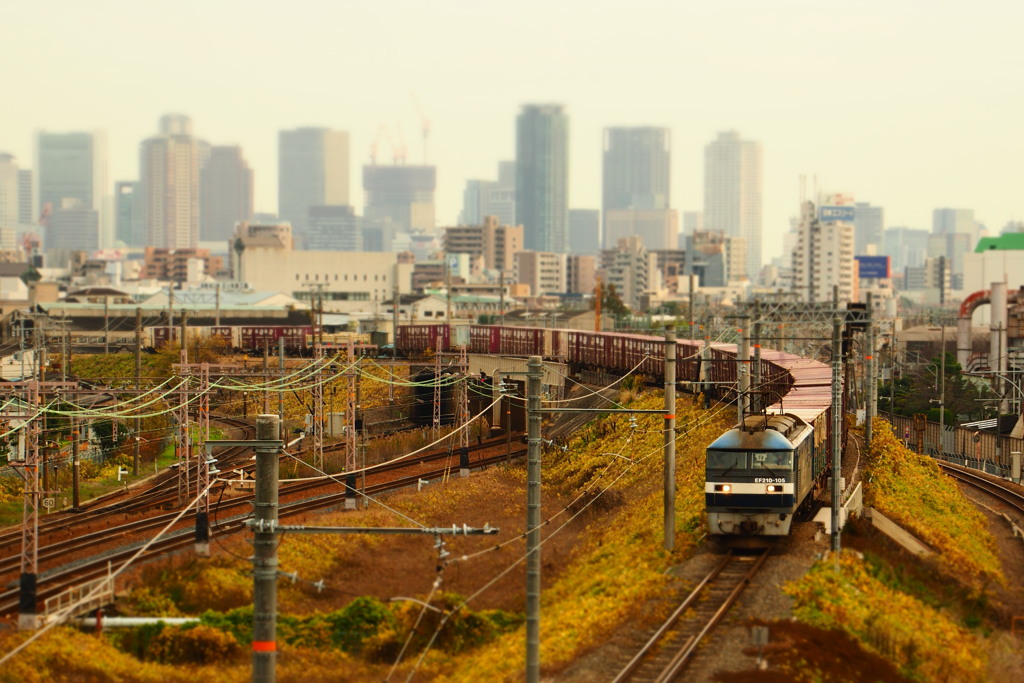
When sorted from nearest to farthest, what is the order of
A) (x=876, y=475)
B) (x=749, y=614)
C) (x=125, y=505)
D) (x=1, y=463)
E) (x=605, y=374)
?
(x=749, y=614) < (x=876, y=475) < (x=125, y=505) < (x=1, y=463) < (x=605, y=374)

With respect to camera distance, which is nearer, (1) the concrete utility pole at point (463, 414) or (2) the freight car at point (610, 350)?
(1) the concrete utility pole at point (463, 414)

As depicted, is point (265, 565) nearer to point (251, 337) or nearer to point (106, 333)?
point (106, 333)

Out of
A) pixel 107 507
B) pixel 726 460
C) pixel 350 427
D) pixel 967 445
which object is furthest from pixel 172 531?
pixel 967 445

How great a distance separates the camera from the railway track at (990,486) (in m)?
39.7

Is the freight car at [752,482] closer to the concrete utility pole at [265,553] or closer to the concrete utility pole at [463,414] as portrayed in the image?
the concrete utility pole at [265,553]

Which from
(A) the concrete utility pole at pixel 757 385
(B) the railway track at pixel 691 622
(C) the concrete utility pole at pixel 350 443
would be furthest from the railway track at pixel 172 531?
(A) the concrete utility pole at pixel 757 385

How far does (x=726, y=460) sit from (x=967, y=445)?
3757 centimetres

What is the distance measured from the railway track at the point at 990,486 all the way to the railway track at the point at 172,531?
16585 millimetres

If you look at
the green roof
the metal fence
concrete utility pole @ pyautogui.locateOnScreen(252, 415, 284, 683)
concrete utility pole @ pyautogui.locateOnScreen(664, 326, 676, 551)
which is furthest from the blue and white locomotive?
the green roof

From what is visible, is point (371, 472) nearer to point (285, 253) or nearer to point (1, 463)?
point (1, 463)

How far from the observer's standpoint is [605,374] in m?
60.3

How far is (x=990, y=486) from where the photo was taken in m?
43.3

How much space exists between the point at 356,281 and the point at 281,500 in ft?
438

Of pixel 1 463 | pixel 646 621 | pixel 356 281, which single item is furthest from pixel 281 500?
pixel 356 281
